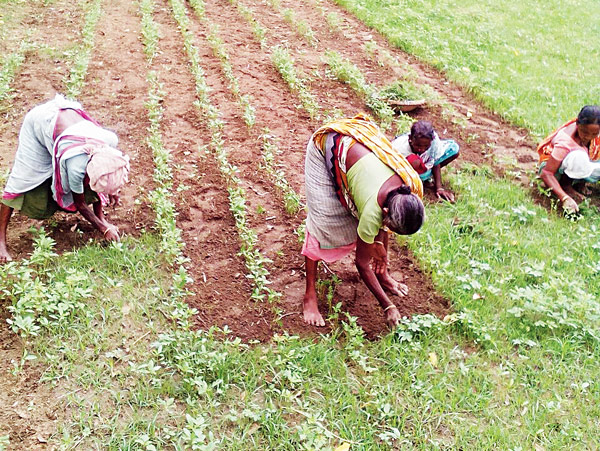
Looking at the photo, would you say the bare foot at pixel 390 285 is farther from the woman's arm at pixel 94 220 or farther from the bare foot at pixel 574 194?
the bare foot at pixel 574 194

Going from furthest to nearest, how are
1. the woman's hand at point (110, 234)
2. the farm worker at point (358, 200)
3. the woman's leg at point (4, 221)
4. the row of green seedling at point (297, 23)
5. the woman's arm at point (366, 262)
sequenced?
1. the row of green seedling at point (297, 23)
2. the woman's hand at point (110, 234)
3. the woman's leg at point (4, 221)
4. the woman's arm at point (366, 262)
5. the farm worker at point (358, 200)

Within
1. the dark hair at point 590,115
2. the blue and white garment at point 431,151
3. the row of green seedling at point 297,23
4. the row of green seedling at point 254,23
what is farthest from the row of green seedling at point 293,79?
the dark hair at point 590,115

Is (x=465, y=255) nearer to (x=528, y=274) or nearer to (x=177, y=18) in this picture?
(x=528, y=274)

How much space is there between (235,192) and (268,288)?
3.82 feet

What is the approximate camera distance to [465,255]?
172 inches

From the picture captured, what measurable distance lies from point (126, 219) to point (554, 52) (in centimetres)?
773

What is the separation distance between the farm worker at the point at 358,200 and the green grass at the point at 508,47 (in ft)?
12.3

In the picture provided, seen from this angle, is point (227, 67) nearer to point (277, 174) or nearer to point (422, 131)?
point (277, 174)

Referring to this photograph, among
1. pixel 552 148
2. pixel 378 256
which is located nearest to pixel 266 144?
pixel 378 256

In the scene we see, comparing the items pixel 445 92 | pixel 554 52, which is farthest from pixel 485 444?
pixel 554 52

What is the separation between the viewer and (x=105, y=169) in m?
3.56

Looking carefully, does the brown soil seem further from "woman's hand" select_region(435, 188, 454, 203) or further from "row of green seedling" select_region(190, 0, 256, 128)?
"woman's hand" select_region(435, 188, 454, 203)

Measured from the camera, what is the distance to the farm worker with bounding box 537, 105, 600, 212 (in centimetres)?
493

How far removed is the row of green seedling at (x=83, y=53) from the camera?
6.15m
